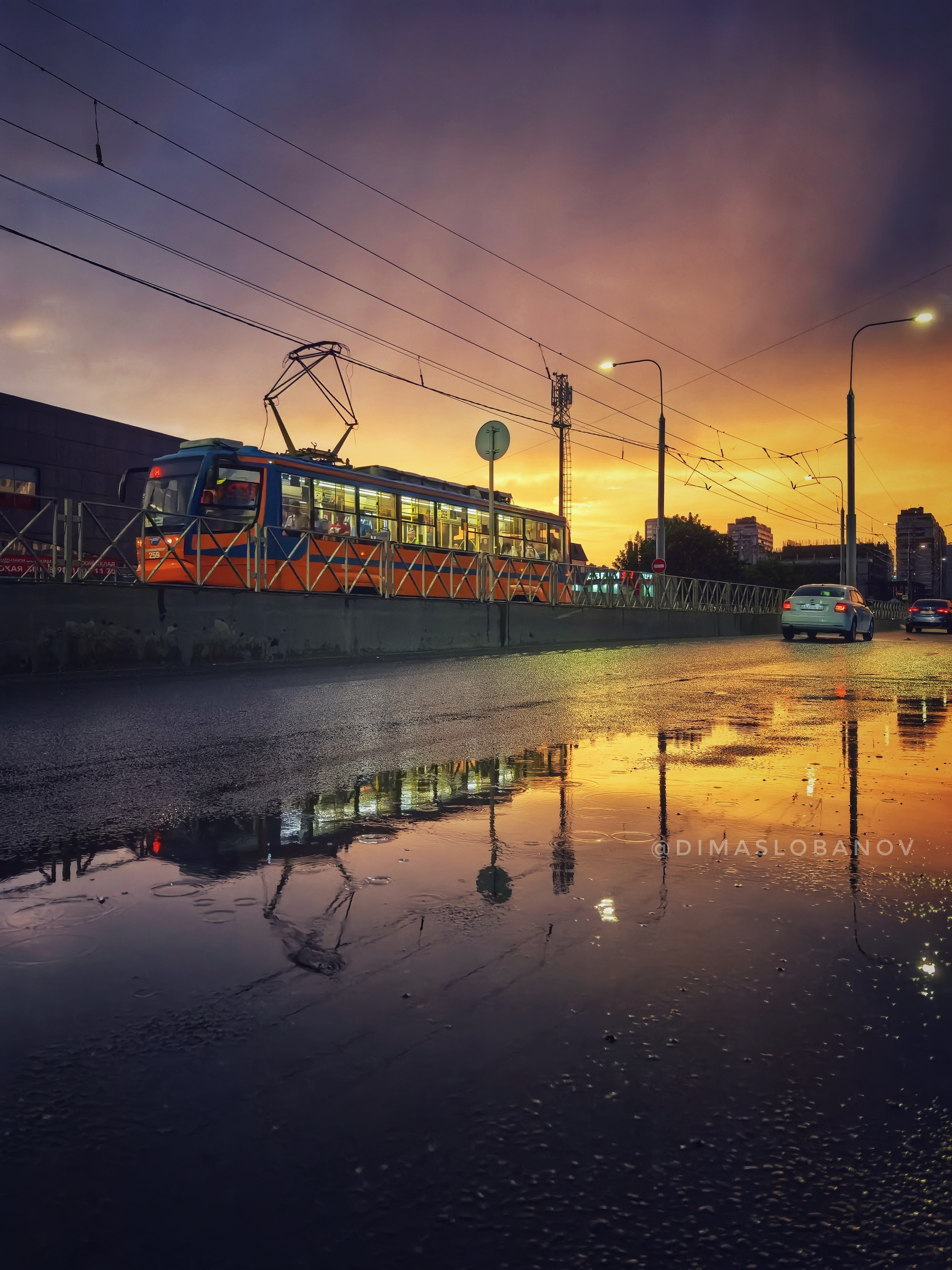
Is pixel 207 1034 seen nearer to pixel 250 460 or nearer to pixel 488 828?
pixel 488 828

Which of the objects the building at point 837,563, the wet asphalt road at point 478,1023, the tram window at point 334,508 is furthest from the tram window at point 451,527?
the building at point 837,563

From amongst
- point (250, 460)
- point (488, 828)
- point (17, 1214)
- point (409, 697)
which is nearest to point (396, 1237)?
point (17, 1214)

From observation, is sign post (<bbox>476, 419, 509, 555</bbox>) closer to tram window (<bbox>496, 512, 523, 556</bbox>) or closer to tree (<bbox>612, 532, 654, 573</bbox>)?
tram window (<bbox>496, 512, 523, 556</bbox>)

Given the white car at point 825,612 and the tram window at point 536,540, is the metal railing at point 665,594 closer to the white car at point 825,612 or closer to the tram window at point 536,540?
the tram window at point 536,540

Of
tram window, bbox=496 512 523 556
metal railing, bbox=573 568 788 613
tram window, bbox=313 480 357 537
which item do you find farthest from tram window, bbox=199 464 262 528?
metal railing, bbox=573 568 788 613

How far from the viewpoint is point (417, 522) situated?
2502cm

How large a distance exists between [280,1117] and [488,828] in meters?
2.66

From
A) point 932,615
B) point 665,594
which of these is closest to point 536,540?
point 665,594

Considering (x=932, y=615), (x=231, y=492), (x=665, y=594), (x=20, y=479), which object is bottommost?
(x=932, y=615)

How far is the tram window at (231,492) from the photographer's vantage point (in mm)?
20875

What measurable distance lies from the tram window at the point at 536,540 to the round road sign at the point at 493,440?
319 inches

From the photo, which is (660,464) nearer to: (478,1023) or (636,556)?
(478,1023)

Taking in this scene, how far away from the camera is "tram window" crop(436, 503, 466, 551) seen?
2592 centimetres

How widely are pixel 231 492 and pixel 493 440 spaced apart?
5.89 metres
